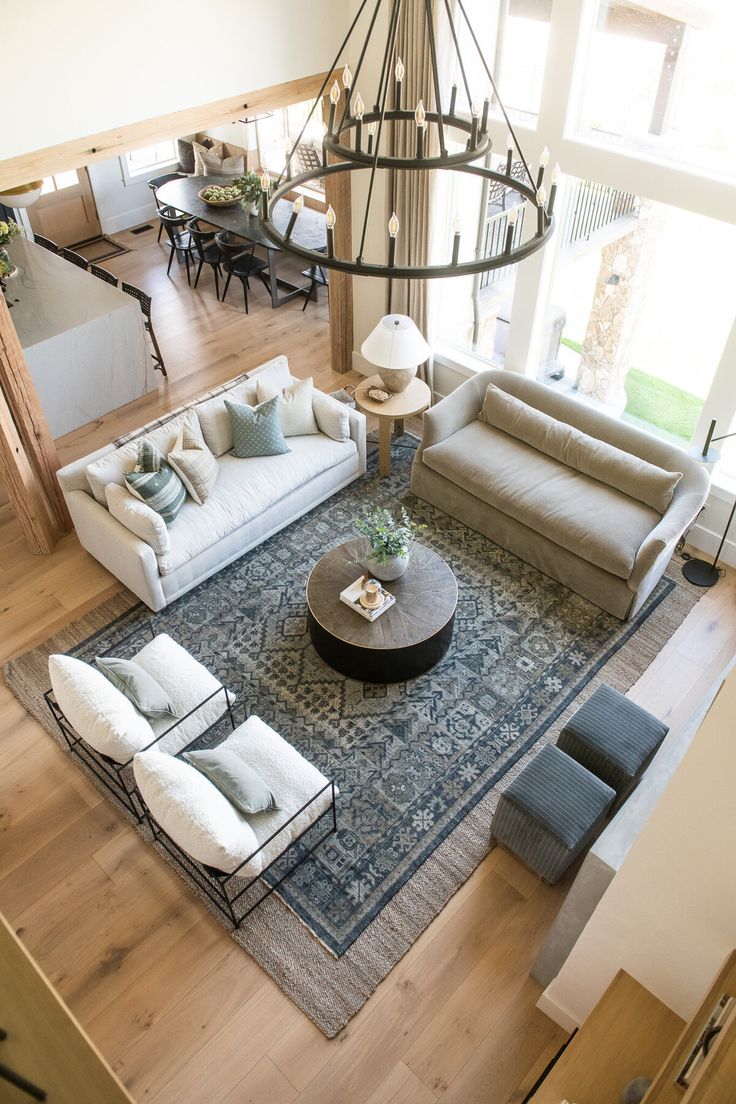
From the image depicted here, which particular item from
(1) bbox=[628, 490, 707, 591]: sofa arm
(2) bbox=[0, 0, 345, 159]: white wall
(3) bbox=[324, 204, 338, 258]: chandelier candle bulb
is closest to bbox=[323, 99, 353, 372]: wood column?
(2) bbox=[0, 0, 345, 159]: white wall

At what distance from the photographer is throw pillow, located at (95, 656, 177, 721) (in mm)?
4200

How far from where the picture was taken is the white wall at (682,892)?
206 centimetres

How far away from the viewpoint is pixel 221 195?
8422 mm

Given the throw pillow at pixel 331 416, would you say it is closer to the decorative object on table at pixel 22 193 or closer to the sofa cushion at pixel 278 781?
the decorative object on table at pixel 22 193

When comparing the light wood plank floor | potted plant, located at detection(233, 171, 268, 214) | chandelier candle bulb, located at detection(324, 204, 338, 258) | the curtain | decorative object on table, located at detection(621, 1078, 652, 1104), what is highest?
chandelier candle bulb, located at detection(324, 204, 338, 258)

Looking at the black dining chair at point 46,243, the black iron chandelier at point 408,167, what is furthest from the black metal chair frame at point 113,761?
the black dining chair at point 46,243

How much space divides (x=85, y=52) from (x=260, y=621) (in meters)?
3.53

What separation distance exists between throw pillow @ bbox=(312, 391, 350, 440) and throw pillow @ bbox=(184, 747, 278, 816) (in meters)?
2.85

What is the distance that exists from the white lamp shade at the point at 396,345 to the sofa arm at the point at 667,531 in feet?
6.35

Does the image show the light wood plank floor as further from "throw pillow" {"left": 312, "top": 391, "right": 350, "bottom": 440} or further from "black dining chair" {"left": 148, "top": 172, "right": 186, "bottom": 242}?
"black dining chair" {"left": 148, "top": 172, "right": 186, "bottom": 242}

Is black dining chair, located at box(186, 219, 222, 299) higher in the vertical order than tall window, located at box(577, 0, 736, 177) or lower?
lower

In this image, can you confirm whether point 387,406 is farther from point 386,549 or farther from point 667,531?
point 667,531

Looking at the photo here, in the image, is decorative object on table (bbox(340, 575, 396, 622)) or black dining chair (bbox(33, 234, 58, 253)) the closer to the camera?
decorative object on table (bbox(340, 575, 396, 622))

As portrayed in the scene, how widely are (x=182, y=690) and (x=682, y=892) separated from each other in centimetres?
279
